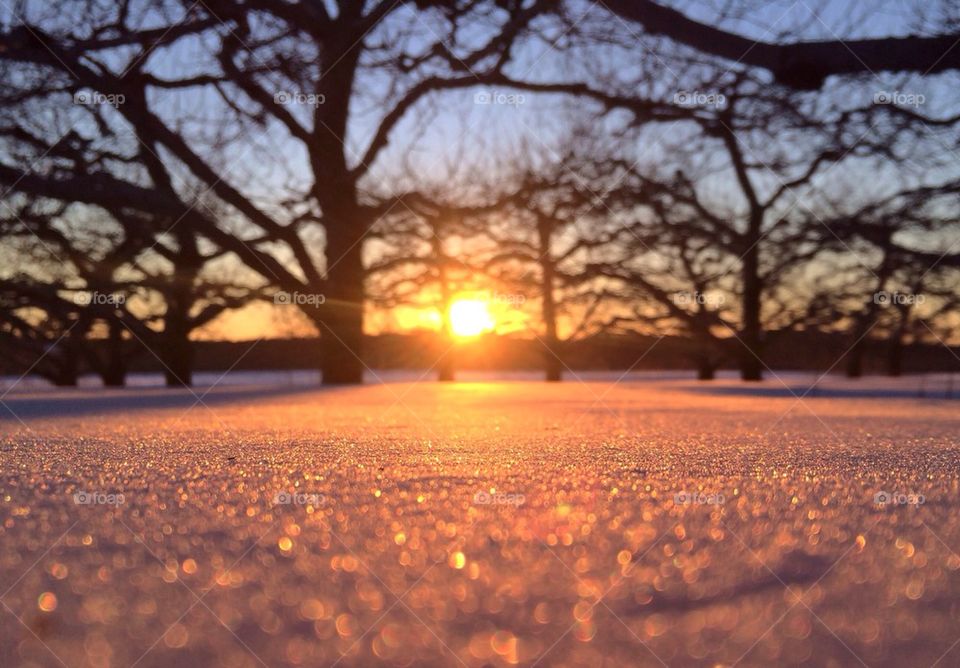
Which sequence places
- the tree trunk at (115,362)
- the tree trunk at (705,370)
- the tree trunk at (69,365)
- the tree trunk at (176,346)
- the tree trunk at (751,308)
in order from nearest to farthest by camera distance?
the tree trunk at (751,308)
the tree trunk at (176,346)
the tree trunk at (115,362)
the tree trunk at (69,365)
the tree trunk at (705,370)

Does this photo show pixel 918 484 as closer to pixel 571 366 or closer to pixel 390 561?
pixel 390 561

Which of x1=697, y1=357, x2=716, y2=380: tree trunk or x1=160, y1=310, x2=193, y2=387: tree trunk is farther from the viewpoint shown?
x1=697, y1=357, x2=716, y2=380: tree trunk

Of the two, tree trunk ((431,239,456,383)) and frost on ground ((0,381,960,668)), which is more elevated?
tree trunk ((431,239,456,383))

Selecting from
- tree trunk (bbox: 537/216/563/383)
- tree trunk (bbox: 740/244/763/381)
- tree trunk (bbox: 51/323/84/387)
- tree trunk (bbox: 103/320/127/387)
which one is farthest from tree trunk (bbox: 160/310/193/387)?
tree trunk (bbox: 740/244/763/381)

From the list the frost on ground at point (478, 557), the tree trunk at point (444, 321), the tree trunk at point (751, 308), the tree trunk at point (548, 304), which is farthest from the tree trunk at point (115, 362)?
the frost on ground at point (478, 557)

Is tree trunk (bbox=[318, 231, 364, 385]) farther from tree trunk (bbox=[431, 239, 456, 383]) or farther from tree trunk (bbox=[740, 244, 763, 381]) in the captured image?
tree trunk (bbox=[740, 244, 763, 381])

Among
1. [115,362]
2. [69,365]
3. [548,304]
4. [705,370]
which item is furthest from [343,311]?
[705,370]

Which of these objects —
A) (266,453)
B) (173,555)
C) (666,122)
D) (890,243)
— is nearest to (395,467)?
(266,453)

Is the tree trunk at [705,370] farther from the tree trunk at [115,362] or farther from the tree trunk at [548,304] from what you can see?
the tree trunk at [115,362]
